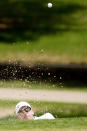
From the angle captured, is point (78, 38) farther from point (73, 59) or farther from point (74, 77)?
point (74, 77)

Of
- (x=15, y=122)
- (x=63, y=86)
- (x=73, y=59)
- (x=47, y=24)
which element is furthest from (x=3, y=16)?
(x=15, y=122)

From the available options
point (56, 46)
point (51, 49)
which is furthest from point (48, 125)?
point (56, 46)

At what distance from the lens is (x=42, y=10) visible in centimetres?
2238

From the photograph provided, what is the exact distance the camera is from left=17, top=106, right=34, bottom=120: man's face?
6891mm

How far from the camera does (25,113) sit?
6.95 m

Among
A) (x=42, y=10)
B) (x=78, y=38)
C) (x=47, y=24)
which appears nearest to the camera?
(x=78, y=38)

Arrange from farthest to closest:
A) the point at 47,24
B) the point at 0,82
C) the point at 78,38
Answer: the point at 47,24, the point at 78,38, the point at 0,82

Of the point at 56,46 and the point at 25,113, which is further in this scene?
the point at 56,46

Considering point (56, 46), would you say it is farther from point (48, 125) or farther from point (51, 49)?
point (48, 125)

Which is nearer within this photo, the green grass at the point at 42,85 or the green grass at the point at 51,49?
the green grass at the point at 42,85

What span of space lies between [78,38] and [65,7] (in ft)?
15.1

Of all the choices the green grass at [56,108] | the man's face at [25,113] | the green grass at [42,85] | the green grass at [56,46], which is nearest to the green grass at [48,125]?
the man's face at [25,113]

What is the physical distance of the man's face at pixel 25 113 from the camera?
271 inches

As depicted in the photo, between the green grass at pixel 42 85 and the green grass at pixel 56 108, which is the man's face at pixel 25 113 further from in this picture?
the green grass at pixel 42 85
